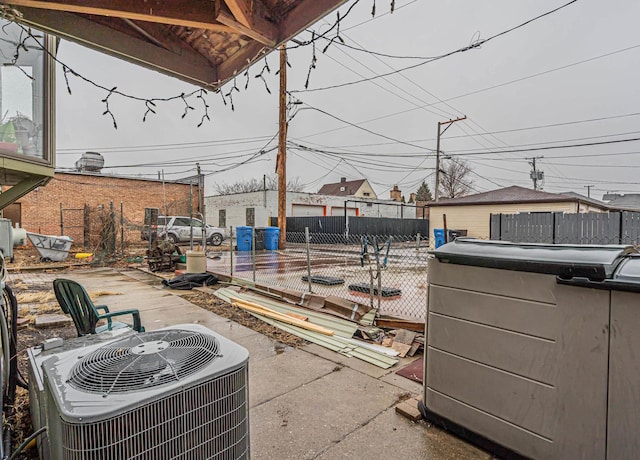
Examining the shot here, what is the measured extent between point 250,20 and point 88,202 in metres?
19.4

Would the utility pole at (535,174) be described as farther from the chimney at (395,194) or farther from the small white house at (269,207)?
the chimney at (395,194)

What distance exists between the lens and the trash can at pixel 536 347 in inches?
58.6

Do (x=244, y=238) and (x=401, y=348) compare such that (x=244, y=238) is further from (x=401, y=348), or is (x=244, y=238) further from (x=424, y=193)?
(x=424, y=193)

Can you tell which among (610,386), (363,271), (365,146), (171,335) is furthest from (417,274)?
(365,146)

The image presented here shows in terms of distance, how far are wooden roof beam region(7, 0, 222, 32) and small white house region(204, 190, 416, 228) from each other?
1940 cm

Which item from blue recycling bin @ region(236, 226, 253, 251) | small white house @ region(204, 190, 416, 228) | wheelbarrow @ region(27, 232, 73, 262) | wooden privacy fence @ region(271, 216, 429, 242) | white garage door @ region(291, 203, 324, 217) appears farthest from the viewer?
white garage door @ region(291, 203, 324, 217)

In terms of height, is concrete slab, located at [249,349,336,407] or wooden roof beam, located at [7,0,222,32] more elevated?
wooden roof beam, located at [7,0,222,32]

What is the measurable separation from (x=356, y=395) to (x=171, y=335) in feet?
5.87

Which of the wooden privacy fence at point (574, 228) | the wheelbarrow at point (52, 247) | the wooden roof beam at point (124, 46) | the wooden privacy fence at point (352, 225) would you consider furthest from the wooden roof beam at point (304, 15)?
the wooden privacy fence at point (352, 225)

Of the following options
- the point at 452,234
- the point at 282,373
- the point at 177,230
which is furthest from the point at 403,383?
the point at 177,230

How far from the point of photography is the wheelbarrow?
36.8 feet

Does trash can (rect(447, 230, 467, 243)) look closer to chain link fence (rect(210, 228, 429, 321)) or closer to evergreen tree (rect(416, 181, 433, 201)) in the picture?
chain link fence (rect(210, 228, 429, 321))

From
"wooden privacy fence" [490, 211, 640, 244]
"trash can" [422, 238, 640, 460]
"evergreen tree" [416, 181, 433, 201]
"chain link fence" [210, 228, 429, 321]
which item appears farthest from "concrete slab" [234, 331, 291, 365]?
"evergreen tree" [416, 181, 433, 201]

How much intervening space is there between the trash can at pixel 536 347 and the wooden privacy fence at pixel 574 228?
904 centimetres
